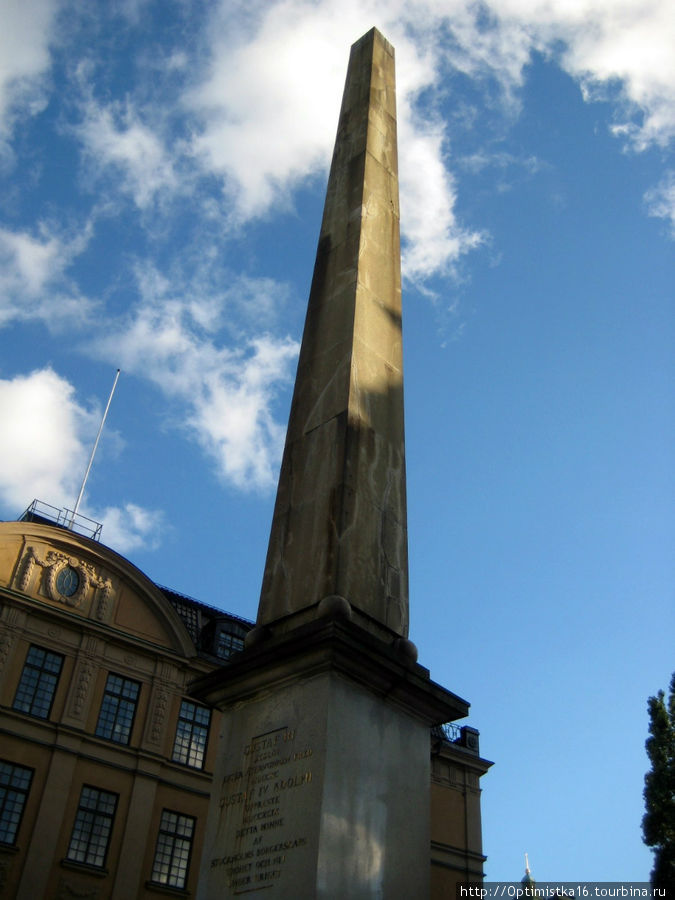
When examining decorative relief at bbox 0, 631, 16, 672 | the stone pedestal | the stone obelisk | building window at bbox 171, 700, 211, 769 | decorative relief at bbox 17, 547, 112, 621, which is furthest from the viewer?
building window at bbox 171, 700, 211, 769

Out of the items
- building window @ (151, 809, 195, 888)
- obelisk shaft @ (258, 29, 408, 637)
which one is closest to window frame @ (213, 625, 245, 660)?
building window @ (151, 809, 195, 888)

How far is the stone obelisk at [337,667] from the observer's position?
18.7 ft

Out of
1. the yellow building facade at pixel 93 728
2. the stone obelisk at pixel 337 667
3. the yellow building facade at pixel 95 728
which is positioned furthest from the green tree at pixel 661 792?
the stone obelisk at pixel 337 667

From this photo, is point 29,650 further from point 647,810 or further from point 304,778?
point 304,778

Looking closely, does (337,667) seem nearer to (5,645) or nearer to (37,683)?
(5,645)

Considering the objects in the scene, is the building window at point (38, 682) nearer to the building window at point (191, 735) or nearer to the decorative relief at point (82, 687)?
the decorative relief at point (82, 687)

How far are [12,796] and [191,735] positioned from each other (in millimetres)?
5467

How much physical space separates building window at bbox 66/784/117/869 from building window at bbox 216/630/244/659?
575cm

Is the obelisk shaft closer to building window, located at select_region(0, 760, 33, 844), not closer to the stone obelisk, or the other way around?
the stone obelisk

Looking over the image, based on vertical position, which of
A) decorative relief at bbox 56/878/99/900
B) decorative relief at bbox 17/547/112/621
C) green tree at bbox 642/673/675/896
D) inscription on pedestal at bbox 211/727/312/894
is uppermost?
decorative relief at bbox 17/547/112/621

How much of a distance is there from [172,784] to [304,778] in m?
19.6

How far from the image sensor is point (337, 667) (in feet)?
20.3

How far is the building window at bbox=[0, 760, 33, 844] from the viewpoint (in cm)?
2031

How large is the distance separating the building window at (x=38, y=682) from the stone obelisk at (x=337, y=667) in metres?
16.9
